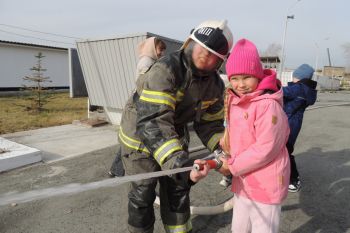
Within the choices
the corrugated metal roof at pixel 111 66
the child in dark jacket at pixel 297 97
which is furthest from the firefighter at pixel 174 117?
the corrugated metal roof at pixel 111 66

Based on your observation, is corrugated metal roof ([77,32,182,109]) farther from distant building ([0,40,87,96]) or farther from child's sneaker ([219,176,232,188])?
distant building ([0,40,87,96])

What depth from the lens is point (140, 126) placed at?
2027mm

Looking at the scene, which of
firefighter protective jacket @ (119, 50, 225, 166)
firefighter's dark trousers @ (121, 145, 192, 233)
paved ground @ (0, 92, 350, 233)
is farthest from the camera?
paved ground @ (0, 92, 350, 233)

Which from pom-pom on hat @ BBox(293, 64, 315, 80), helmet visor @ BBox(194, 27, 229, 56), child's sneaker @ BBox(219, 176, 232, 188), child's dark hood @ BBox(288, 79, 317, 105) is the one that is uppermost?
helmet visor @ BBox(194, 27, 229, 56)

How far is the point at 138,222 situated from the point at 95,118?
252 inches

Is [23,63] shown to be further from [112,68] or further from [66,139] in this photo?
[66,139]

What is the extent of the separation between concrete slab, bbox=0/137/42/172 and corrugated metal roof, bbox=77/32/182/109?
3.06m

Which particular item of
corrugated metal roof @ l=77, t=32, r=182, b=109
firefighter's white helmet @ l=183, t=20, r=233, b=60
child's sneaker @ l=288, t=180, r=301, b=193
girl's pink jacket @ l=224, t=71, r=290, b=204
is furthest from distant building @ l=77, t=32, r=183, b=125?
girl's pink jacket @ l=224, t=71, r=290, b=204

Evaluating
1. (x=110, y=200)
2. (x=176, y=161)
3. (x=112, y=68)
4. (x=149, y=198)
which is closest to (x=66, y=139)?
(x=112, y=68)

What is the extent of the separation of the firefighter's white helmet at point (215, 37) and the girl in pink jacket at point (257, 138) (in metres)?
0.14

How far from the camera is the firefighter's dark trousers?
2.40 metres

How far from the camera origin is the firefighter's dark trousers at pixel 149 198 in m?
2.40

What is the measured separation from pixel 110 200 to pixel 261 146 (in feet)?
7.51

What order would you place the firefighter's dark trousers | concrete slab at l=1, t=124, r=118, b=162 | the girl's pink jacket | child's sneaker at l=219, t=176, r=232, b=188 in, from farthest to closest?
concrete slab at l=1, t=124, r=118, b=162 → child's sneaker at l=219, t=176, r=232, b=188 → the firefighter's dark trousers → the girl's pink jacket
